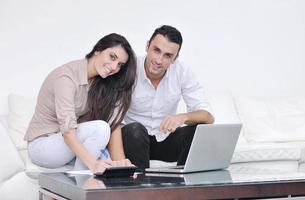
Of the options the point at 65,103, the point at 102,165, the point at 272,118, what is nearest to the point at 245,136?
the point at 272,118

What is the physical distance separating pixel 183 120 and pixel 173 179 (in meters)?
0.78

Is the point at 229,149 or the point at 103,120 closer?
the point at 229,149

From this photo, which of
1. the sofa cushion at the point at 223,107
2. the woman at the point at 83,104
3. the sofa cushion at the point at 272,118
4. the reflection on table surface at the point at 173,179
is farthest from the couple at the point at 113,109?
the sofa cushion at the point at 272,118

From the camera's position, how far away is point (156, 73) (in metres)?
3.35

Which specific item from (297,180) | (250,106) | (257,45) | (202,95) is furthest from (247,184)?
(257,45)

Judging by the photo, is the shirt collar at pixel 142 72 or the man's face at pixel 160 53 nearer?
the man's face at pixel 160 53

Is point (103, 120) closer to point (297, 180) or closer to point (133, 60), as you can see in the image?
point (133, 60)

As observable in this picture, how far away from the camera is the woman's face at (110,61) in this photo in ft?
10.0

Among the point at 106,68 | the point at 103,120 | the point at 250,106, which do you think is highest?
the point at 106,68

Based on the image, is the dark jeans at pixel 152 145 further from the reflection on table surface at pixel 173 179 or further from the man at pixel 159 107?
the reflection on table surface at pixel 173 179

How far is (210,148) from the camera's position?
8.41 ft

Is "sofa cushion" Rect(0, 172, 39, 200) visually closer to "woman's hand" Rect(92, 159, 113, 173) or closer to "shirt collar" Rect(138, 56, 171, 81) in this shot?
"shirt collar" Rect(138, 56, 171, 81)

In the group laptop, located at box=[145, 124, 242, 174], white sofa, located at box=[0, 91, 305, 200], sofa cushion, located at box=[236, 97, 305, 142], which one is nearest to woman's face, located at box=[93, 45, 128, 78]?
white sofa, located at box=[0, 91, 305, 200]

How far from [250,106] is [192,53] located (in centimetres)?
58
